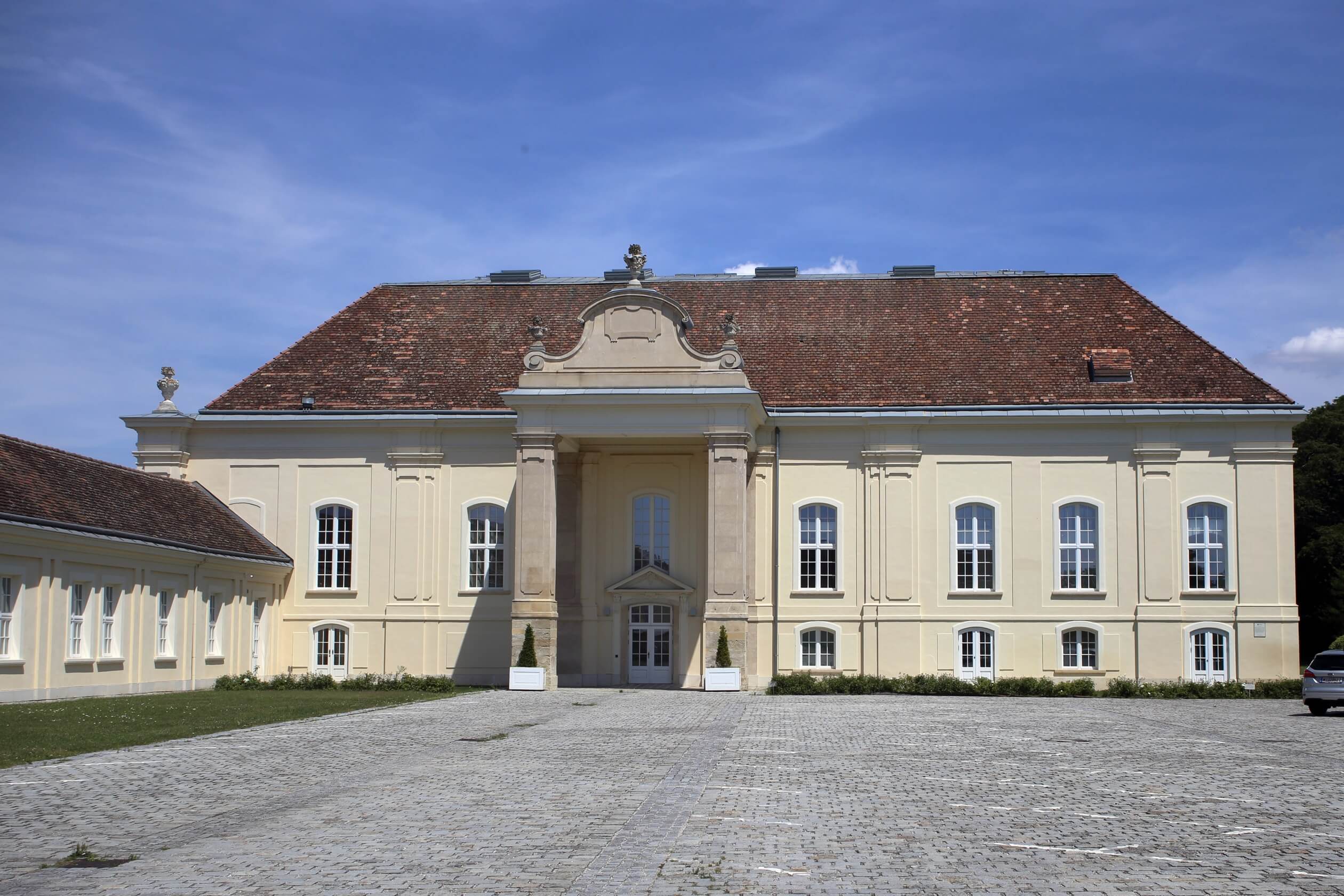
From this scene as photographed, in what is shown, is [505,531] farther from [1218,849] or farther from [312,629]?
[1218,849]

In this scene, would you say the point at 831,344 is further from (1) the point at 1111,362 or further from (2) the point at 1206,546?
(2) the point at 1206,546

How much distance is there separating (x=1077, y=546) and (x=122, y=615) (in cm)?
2578

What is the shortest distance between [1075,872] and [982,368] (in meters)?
31.8

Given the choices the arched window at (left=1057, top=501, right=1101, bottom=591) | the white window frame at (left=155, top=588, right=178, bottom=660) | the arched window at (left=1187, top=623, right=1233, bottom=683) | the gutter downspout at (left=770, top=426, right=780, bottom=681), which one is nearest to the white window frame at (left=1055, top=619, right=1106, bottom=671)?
the arched window at (left=1057, top=501, right=1101, bottom=591)

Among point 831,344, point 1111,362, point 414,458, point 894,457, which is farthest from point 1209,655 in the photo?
point 414,458

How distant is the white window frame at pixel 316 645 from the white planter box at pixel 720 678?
37.5 feet

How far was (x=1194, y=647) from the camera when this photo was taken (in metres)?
39.2

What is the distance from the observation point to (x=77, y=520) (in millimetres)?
30547

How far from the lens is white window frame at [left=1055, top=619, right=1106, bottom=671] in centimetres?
3950

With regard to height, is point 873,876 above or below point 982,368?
below

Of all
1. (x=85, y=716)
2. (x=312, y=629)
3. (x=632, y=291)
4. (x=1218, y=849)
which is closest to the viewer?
(x=1218, y=849)

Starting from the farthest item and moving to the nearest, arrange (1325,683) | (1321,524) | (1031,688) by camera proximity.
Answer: (1321,524), (1031,688), (1325,683)

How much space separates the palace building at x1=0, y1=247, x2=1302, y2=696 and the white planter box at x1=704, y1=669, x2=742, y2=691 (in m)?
1.42

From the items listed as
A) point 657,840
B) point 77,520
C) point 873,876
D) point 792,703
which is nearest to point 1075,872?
point 873,876
